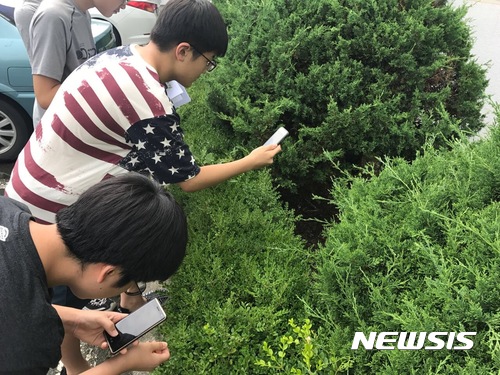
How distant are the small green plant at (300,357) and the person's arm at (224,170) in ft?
2.36

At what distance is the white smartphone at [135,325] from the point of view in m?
1.60

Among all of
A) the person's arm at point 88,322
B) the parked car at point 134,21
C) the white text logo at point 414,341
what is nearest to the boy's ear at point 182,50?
the person's arm at point 88,322

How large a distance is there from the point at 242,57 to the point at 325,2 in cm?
66

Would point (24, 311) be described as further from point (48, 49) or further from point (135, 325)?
point (48, 49)

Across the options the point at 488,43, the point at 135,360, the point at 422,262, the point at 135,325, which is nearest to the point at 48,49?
the point at 135,325

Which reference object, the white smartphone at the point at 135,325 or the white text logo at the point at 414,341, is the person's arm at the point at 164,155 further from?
the white text logo at the point at 414,341

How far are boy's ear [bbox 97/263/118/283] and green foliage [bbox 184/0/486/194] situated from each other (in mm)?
1675

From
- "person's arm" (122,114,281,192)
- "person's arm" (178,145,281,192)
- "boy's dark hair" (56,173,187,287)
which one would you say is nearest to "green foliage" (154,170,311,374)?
"person's arm" (178,145,281,192)

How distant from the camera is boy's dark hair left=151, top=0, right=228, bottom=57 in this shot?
1830mm

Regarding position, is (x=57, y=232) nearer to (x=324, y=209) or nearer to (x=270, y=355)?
(x=270, y=355)

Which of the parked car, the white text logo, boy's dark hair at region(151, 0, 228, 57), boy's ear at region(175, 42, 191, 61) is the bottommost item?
the parked car

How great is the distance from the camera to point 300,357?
1.75m

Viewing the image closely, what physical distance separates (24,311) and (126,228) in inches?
13.5

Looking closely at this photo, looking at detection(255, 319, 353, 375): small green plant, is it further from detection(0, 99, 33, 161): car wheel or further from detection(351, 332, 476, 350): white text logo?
detection(0, 99, 33, 161): car wheel
